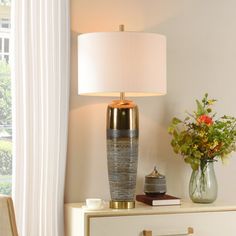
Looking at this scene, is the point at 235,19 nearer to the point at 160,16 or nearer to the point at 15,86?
the point at 160,16

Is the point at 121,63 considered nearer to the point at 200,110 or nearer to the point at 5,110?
the point at 200,110

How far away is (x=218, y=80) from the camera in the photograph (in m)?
3.15

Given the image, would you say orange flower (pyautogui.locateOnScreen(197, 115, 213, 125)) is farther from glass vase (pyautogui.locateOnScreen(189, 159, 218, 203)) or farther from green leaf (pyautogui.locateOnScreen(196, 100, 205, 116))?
glass vase (pyautogui.locateOnScreen(189, 159, 218, 203))

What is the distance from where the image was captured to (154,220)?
2.60 metres

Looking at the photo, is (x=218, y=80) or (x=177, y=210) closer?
(x=177, y=210)

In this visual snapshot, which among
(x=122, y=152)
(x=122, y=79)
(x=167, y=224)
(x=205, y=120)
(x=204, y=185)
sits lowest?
(x=167, y=224)

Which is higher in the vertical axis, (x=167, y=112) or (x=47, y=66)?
(x=47, y=66)

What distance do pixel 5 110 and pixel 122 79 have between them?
0.66 metres

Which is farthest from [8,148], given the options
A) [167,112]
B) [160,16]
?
[160,16]

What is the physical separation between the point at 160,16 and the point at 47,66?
0.67m

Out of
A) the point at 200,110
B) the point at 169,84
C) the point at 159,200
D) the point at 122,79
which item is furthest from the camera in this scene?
the point at 169,84

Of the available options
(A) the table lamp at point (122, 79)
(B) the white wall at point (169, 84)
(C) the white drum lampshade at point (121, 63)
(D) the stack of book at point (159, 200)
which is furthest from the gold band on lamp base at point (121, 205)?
(C) the white drum lampshade at point (121, 63)

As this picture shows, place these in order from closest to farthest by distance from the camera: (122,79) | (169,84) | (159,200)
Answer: (122,79), (159,200), (169,84)

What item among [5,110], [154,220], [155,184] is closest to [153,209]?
[154,220]
